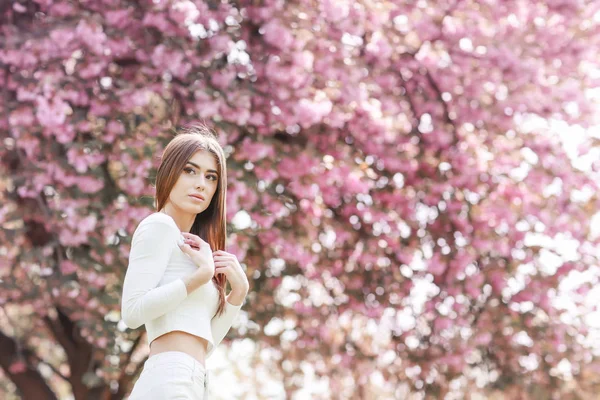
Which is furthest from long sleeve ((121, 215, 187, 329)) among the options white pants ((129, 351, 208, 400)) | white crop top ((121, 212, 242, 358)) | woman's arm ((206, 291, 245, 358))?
woman's arm ((206, 291, 245, 358))

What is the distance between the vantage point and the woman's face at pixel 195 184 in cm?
304

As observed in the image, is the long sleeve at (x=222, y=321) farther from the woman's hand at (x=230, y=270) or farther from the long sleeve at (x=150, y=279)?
the long sleeve at (x=150, y=279)

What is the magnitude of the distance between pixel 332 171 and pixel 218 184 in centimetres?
392

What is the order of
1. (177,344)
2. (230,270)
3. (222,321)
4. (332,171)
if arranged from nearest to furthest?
(177,344), (230,270), (222,321), (332,171)

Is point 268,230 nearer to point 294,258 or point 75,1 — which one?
point 294,258

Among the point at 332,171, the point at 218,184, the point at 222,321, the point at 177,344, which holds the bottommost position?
the point at 332,171

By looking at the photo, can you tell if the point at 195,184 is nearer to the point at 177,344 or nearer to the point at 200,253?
the point at 200,253

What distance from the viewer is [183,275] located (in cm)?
292

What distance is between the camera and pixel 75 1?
675cm

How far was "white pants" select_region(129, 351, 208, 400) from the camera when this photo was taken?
272 cm

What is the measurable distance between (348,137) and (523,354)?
8.14ft

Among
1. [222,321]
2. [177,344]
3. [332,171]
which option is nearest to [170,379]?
[177,344]

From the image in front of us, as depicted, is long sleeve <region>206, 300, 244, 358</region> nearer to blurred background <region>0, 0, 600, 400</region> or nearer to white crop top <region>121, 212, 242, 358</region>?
white crop top <region>121, 212, 242, 358</region>

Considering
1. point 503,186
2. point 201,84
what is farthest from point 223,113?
point 503,186
